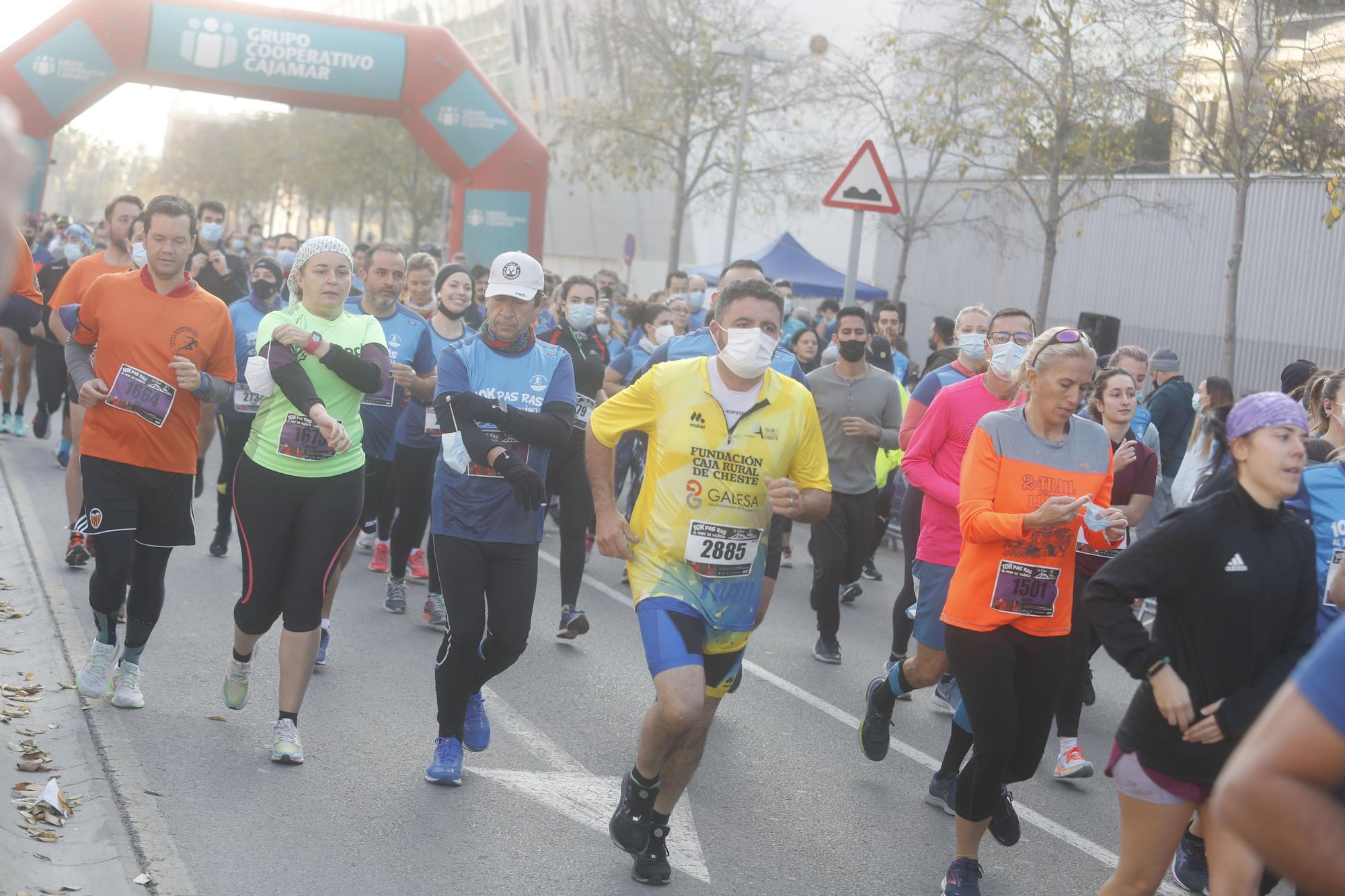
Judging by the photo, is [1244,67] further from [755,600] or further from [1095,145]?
[755,600]

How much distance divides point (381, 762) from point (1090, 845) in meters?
2.84

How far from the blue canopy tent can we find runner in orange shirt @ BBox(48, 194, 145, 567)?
18188 mm

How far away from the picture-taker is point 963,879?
4926 mm

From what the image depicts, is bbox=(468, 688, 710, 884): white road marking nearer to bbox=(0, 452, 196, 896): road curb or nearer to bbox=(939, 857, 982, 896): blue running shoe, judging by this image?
bbox=(939, 857, 982, 896): blue running shoe

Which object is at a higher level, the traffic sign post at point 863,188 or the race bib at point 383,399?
the traffic sign post at point 863,188

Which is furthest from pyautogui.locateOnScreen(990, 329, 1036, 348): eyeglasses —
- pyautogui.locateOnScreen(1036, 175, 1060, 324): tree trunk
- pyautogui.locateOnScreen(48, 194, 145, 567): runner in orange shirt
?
pyautogui.locateOnScreen(1036, 175, 1060, 324): tree trunk

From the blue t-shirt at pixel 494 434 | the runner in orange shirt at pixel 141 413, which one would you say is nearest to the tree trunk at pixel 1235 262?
the blue t-shirt at pixel 494 434

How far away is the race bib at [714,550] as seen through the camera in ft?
15.6

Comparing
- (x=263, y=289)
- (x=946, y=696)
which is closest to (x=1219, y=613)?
(x=946, y=696)

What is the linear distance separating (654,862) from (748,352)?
172cm

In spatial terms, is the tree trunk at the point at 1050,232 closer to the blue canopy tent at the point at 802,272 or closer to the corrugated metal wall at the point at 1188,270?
the corrugated metal wall at the point at 1188,270

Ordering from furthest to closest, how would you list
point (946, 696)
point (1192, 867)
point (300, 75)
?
point (300, 75)
point (946, 696)
point (1192, 867)

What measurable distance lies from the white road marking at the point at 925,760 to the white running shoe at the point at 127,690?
2347 millimetres

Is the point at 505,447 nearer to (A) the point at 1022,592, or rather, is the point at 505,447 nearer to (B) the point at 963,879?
(A) the point at 1022,592
